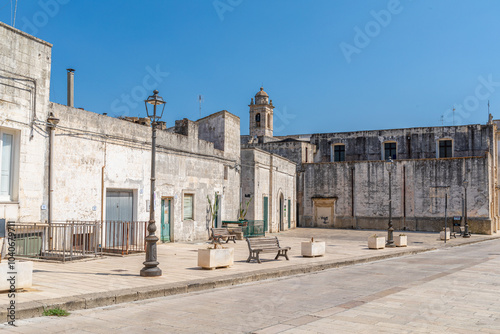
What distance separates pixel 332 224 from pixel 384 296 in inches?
1295

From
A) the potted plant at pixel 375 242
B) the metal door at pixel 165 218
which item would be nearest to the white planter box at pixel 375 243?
the potted plant at pixel 375 242

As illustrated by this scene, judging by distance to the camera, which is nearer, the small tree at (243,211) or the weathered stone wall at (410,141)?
the small tree at (243,211)

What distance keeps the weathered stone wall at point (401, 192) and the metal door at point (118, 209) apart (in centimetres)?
2612

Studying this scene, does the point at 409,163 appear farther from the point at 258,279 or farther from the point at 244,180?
the point at 258,279

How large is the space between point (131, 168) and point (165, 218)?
125 inches

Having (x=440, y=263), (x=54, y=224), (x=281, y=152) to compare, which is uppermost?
(x=281, y=152)

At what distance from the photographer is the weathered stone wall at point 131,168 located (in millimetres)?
15672

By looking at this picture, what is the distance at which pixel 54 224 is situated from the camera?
47.6 ft

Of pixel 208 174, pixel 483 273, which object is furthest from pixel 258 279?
pixel 208 174

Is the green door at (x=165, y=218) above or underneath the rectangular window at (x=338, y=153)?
underneath

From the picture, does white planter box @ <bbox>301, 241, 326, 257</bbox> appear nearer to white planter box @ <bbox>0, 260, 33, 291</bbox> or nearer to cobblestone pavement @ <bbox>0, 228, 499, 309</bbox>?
cobblestone pavement @ <bbox>0, 228, 499, 309</bbox>

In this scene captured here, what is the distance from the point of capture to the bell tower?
68.5 meters

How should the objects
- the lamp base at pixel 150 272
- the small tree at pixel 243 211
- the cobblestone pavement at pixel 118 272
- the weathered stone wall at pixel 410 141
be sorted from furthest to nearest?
the weathered stone wall at pixel 410 141
the small tree at pixel 243 211
the lamp base at pixel 150 272
the cobblestone pavement at pixel 118 272

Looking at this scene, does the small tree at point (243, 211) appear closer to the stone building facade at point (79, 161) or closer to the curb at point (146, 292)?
the stone building facade at point (79, 161)
